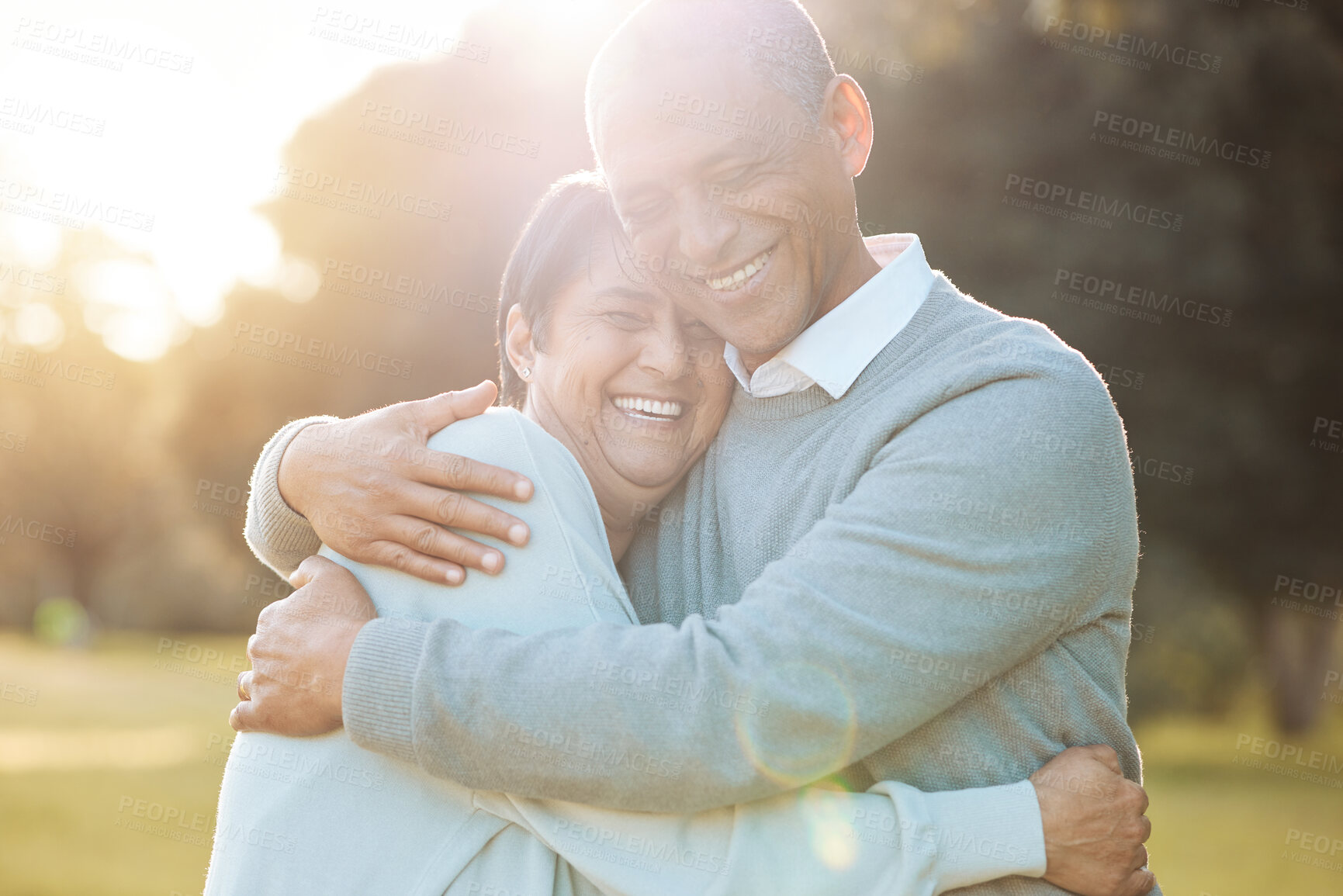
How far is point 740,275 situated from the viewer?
260 centimetres

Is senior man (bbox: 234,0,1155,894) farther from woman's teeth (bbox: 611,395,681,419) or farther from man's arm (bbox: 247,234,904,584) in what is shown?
woman's teeth (bbox: 611,395,681,419)

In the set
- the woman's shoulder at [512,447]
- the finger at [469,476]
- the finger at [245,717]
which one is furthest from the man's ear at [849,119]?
the finger at [245,717]

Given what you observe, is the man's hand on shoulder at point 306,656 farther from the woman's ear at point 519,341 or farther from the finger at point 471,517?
the woman's ear at point 519,341

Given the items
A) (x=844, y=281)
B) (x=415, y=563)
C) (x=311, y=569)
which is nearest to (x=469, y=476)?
(x=415, y=563)

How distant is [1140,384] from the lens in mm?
11070

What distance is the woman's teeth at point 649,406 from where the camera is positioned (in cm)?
288

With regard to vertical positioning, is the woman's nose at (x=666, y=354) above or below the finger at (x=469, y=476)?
above

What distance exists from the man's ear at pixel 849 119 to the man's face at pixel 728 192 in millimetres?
36

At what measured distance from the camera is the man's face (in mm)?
2465

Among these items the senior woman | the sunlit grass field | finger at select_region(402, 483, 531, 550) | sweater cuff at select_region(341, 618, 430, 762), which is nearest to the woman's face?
the senior woman

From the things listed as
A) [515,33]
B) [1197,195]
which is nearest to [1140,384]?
[1197,195]

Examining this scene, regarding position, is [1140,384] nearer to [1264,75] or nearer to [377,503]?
[1264,75]

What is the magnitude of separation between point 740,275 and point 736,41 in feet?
1.64

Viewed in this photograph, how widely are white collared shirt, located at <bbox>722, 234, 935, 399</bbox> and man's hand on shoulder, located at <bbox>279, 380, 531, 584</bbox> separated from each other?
67cm
